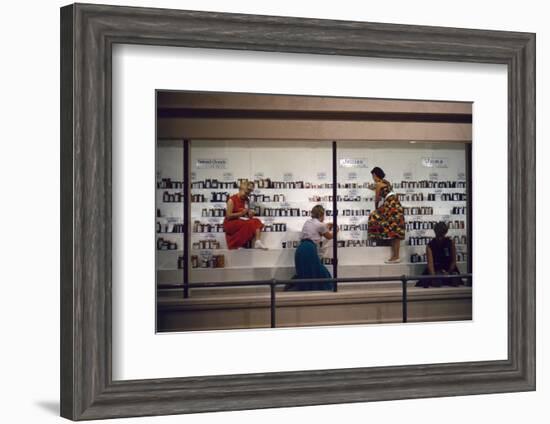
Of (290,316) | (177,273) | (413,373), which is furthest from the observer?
(290,316)

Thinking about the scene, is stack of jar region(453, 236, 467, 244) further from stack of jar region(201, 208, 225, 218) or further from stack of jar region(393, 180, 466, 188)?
stack of jar region(201, 208, 225, 218)

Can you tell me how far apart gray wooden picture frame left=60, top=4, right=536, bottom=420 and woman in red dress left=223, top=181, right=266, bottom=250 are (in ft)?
10.8

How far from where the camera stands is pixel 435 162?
39.4 feet

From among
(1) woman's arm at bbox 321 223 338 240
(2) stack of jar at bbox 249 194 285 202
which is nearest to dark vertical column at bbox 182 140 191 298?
(2) stack of jar at bbox 249 194 285 202

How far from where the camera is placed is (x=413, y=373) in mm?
8438

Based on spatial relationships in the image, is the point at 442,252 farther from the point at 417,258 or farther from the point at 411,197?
the point at 411,197

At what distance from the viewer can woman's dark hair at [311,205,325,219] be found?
1183cm

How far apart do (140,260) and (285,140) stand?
4.12m

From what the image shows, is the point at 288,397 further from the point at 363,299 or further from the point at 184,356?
the point at 363,299

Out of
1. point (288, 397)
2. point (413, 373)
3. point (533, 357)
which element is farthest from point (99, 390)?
point (533, 357)

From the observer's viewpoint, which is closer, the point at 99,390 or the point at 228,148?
the point at 99,390

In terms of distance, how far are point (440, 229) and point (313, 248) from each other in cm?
128

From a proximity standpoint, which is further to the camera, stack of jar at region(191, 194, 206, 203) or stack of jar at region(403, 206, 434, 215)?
stack of jar at region(403, 206, 434, 215)

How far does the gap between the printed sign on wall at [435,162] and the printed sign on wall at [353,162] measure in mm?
627
